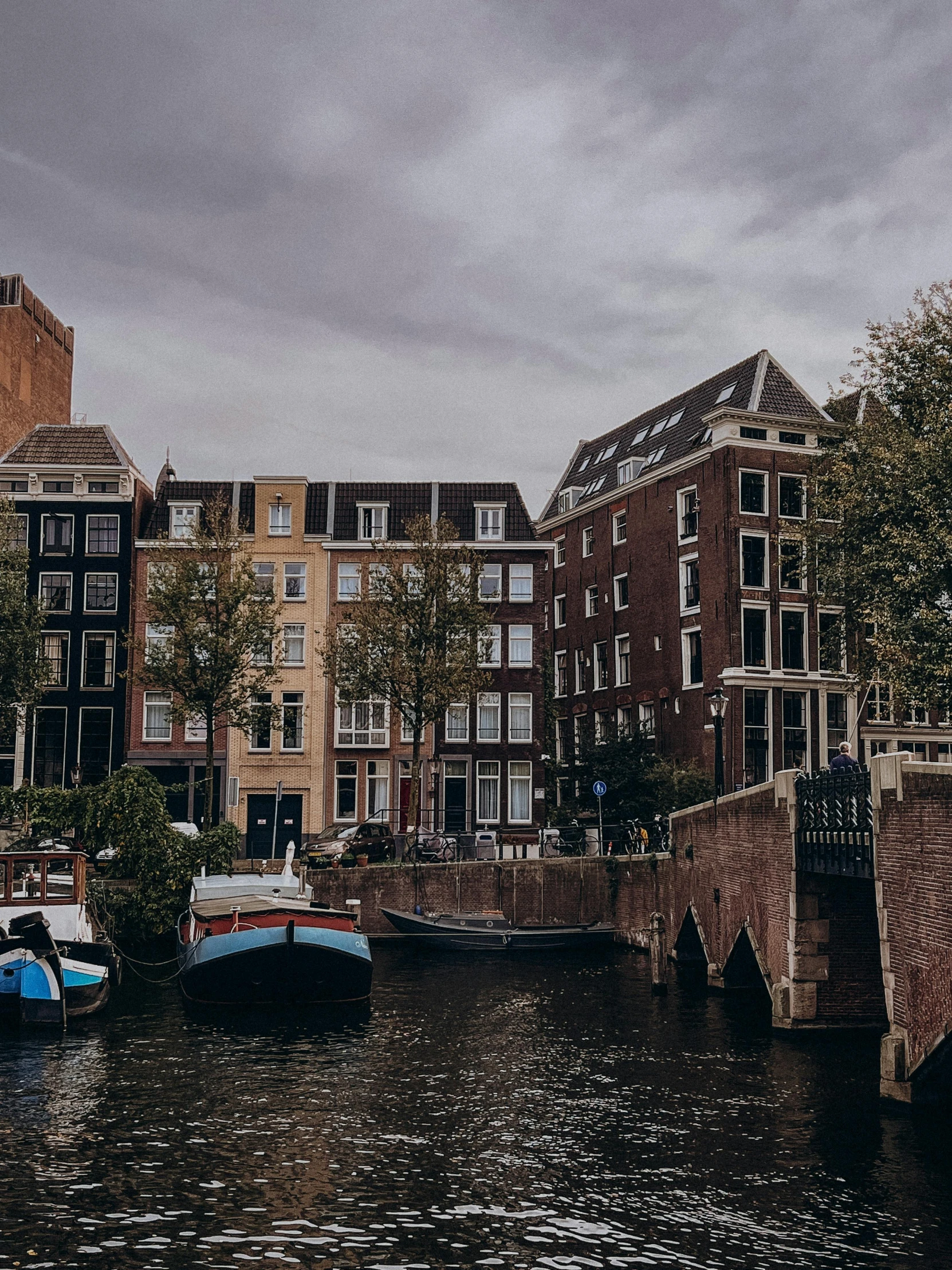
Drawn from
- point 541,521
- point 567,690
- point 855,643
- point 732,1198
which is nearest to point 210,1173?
point 732,1198

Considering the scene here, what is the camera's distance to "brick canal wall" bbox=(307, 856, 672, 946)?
45594 mm

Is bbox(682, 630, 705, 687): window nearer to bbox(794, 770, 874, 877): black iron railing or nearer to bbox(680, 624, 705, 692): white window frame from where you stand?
bbox(680, 624, 705, 692): white window frame

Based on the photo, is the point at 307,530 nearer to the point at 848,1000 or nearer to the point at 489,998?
the point at 489,998

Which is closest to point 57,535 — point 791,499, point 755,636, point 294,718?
point 294,718

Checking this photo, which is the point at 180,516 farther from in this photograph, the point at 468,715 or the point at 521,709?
the point at 521,709

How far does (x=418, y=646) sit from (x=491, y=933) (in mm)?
12373

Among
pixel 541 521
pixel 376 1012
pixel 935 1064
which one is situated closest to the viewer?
pixel 935 1064

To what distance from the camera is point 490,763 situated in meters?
59.2

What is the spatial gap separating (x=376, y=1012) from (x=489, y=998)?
11.4ft

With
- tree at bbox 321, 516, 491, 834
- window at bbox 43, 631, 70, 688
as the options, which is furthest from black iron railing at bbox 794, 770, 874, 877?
window at bbox 43, 631, 70, 688

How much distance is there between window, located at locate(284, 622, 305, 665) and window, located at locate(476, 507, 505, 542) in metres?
9.80

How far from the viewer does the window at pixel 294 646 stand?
5947cm

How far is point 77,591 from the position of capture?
192ft

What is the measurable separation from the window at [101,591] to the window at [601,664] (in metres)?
25.3
